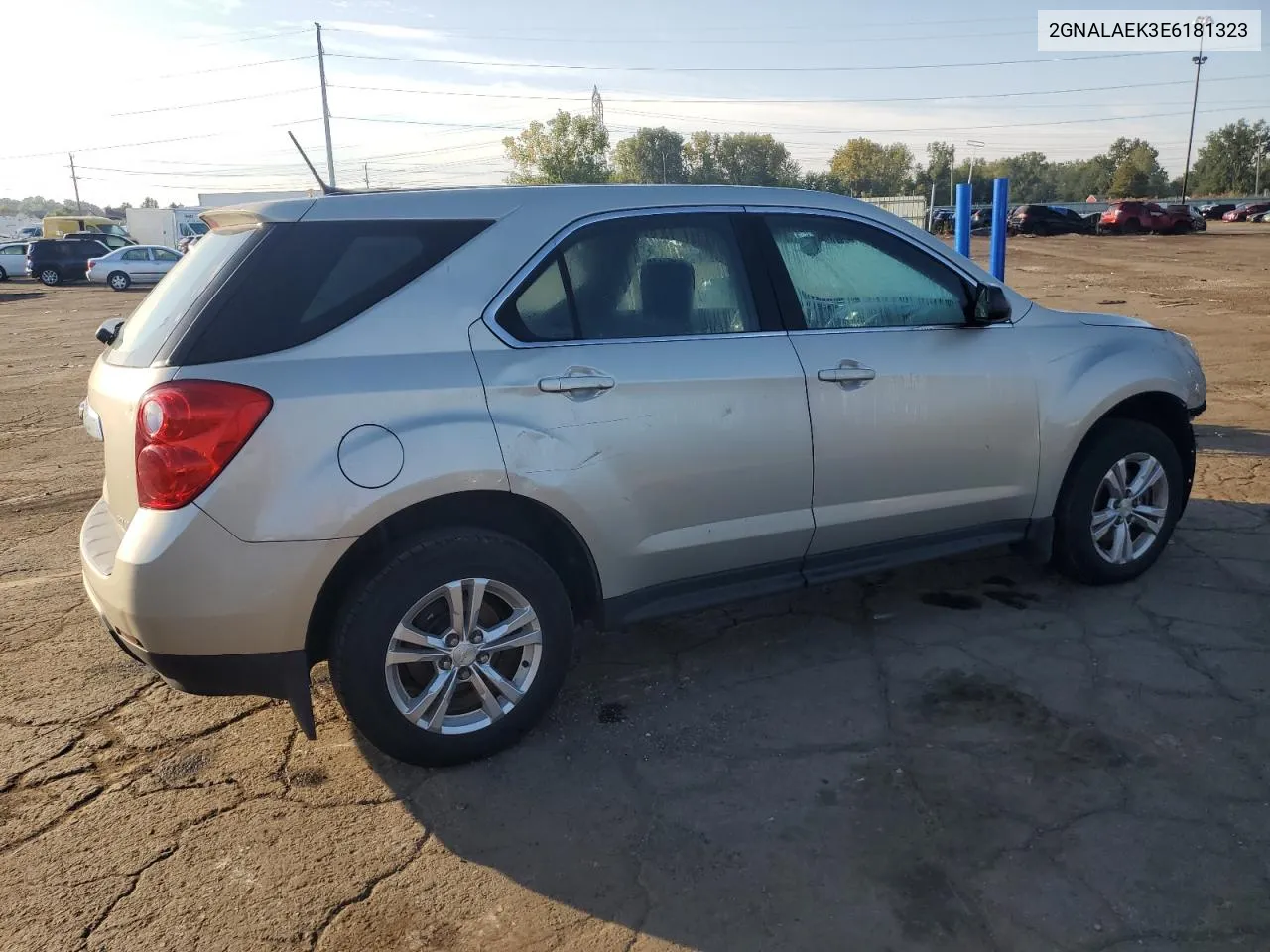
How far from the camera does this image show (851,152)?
327 feet

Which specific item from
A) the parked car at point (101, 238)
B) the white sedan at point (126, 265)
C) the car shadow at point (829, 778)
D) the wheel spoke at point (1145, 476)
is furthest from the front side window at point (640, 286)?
the parked car at point (101, 238)

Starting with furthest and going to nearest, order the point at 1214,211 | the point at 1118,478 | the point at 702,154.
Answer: the point at 702,154, the point at 1214,211, the point at 1118,478

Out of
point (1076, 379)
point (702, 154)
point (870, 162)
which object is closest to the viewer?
point (1076, 379)

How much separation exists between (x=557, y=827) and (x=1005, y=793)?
1363 mm

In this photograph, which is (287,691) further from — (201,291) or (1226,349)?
(1226,349)

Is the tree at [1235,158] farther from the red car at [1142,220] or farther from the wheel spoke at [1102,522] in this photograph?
the wheel spoke at [1102,522]

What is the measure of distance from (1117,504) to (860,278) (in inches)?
66.4

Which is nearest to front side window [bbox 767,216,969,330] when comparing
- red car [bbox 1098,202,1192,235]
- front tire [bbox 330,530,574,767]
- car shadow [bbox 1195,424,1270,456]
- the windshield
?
front tire [bbox 330,530,574,767]

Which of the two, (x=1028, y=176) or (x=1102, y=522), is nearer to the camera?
(x=1102, y=522)

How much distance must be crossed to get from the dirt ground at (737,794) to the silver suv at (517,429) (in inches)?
15.2

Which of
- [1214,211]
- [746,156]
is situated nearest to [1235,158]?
[1214,211]

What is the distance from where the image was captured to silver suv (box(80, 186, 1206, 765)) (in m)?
2.79

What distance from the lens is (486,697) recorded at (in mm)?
3162

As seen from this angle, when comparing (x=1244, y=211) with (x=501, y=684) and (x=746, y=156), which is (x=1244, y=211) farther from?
(x=501, y=684)
